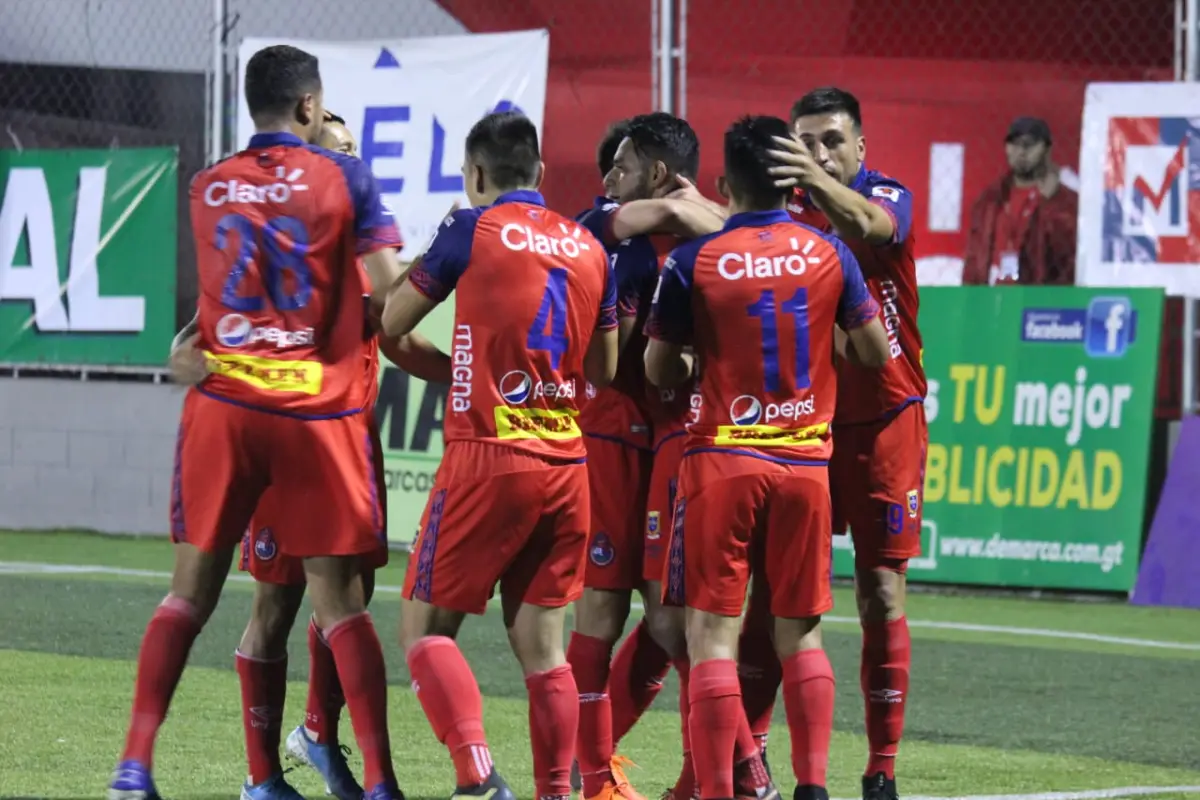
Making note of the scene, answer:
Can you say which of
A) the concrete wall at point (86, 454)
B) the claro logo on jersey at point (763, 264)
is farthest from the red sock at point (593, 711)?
the concrete wall at point (86, 454)

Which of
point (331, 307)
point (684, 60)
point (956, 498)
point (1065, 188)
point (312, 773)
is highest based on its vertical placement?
point (684, 60)

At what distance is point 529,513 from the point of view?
18.9ft

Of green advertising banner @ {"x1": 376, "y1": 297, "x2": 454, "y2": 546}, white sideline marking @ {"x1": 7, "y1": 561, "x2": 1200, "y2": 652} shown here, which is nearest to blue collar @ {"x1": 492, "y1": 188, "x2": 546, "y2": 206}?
white sideline marking @ {"x1": 7, "y1": 561, "x2": 1200, "y2": 652}

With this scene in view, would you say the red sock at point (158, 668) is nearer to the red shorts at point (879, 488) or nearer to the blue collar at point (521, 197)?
the blue collar at point (521, 197)

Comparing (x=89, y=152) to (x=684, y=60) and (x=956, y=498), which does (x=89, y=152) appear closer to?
(x=684, y=60)

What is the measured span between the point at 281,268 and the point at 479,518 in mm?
907

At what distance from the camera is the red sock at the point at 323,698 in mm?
6613

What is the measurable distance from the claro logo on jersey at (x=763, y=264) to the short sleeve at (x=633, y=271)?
0.57 m

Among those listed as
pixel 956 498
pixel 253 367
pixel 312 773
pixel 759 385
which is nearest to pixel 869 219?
pixel 759 385

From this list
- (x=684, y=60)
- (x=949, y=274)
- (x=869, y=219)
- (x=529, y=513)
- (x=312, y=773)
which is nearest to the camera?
(x=529, y=513)

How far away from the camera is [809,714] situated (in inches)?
239

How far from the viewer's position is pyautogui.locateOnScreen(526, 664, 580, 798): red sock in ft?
19.0

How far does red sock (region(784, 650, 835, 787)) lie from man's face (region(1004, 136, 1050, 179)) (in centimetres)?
747

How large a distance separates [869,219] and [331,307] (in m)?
1.69
